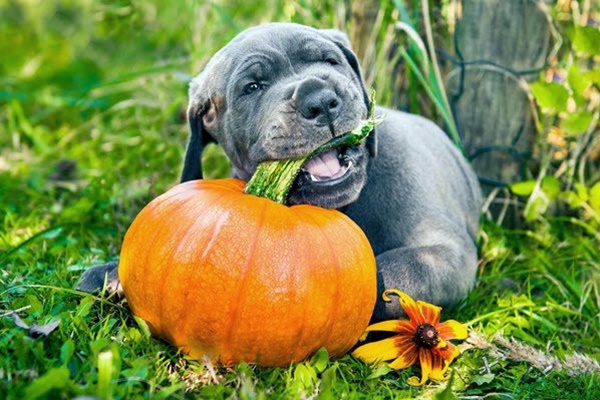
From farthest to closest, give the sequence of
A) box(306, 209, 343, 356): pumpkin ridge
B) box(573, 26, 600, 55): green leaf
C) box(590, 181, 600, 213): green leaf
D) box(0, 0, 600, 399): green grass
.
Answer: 1. box(590, 181, 600, 213): green leaf
2. box(573, 26, 600, 55): green leaf
3. box(306, 209, 343, 356): pumpkin ridge
4. box(0, 0, 600, 399): green grass

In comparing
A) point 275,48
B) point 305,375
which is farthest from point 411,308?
point 275,48

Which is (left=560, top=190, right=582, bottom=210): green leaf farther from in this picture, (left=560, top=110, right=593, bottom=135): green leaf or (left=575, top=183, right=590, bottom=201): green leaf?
(left=560, top=110, right=593, bottom=135): green leaf

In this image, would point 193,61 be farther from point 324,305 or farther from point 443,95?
point 324,305

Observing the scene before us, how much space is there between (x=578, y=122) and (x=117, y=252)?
7.54 feet

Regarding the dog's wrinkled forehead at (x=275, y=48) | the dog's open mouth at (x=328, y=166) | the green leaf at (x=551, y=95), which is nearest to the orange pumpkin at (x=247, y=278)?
the dog's open mouth at (x=328, y=166)

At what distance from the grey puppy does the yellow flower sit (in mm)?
143

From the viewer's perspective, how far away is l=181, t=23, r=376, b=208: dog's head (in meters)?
2.59

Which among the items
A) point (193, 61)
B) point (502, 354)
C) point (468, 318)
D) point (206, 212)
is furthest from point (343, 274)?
point (193, 61)

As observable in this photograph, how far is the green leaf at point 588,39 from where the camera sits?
345cm

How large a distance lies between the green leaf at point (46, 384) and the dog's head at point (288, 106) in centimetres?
108

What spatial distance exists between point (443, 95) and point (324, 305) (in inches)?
75.8

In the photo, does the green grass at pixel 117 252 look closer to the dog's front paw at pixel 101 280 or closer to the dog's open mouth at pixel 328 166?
the dog's front paw at pixel 101 280

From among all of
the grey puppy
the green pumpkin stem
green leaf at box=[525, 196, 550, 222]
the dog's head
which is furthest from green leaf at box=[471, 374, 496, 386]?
green leaf at box=[525, 196, 550, 222]

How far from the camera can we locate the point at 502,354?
2592mm
